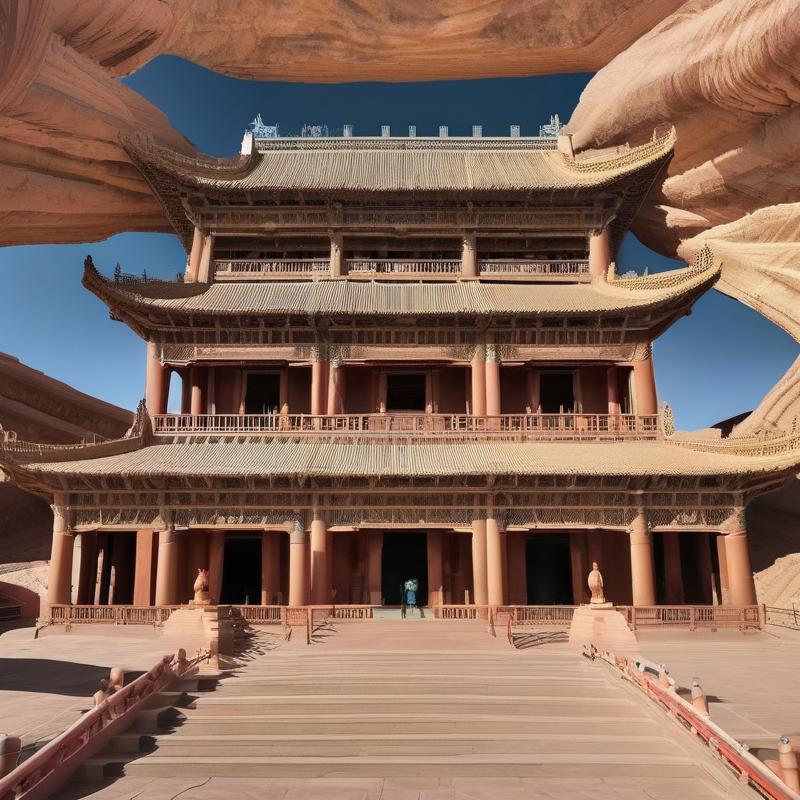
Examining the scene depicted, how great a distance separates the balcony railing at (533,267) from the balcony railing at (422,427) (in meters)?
6.24

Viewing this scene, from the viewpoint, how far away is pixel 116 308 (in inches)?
837

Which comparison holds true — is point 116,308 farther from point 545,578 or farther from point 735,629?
point 735,629

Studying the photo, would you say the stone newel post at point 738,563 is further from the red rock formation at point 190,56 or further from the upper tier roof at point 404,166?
the red rock formation at point 190,56

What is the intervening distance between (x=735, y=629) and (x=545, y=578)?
20.9ft

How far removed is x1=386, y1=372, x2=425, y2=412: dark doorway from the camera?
76.6 feet

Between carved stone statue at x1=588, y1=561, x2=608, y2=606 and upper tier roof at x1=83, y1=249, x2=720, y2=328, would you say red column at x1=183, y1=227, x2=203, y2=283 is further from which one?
carved stone statue at x1=588, y1=561, x2=608, y2=606

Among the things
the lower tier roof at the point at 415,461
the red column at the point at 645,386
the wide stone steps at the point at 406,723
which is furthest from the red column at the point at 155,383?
the red column at the point at 645,386

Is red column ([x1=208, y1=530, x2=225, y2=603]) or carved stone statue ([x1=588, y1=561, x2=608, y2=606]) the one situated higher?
red column ([x1=208, y1=530, x2=225, y2=603])

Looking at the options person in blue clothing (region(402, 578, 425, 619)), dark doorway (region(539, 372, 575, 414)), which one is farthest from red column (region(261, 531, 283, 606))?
dark doorway (region(539, 372, 575, 414))

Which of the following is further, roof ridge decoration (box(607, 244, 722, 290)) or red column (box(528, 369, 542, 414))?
red column (box(528, 369, 542, 414))

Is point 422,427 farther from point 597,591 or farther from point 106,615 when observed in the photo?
point 106,615

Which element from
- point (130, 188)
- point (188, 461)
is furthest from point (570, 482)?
point (130, 188)

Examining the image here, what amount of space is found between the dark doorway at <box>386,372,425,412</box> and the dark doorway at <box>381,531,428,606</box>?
15.2ft

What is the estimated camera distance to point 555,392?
928 inches
